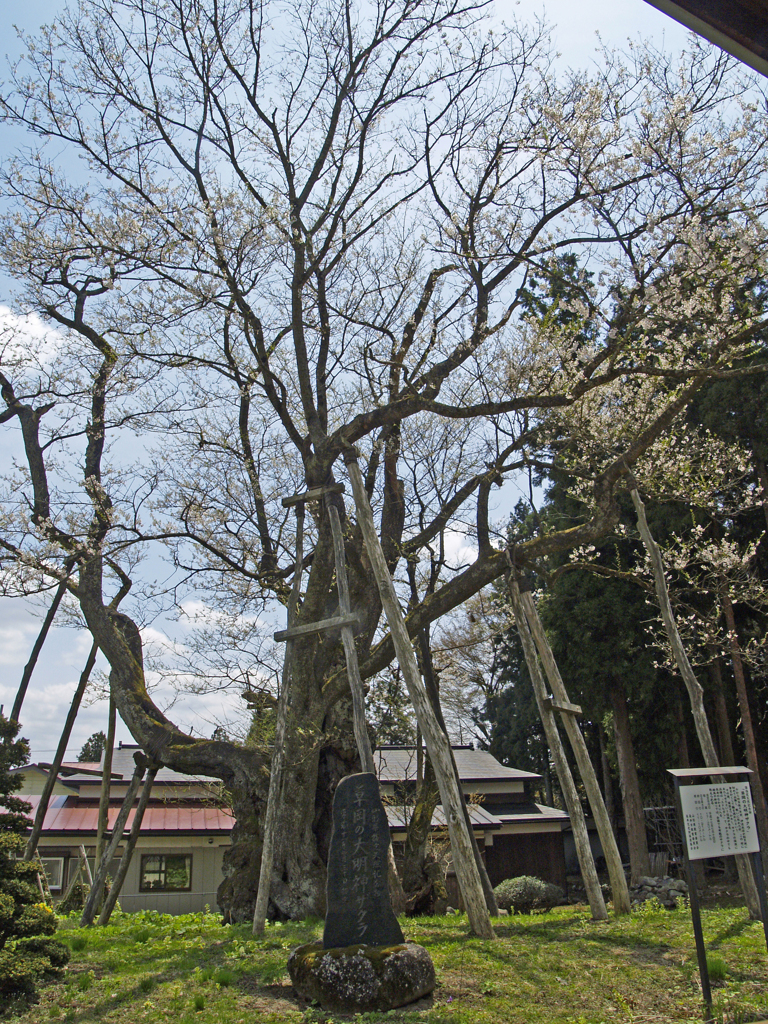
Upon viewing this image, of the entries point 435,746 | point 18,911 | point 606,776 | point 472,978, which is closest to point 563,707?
point 435,746

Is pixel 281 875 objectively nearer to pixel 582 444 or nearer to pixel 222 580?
pixel 222 580

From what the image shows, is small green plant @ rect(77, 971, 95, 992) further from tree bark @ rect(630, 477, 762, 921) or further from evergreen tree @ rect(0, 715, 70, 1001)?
tree bark @ rect(630, 477, 762, 921)

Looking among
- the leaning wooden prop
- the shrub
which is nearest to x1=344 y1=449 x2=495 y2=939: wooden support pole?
the leaning wooden prop

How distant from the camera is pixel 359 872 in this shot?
550 centimetres

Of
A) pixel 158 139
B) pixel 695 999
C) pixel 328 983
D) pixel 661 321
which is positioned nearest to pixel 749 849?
pixel 695 999

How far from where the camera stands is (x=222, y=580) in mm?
12680

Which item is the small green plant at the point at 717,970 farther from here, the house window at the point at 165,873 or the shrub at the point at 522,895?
the house window at the point at 165,873

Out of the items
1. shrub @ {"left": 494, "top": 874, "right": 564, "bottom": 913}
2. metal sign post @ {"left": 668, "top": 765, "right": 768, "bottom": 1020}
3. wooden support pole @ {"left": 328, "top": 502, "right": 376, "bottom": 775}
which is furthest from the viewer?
shrub @ {"left": 494, "top": 874, "right": 564, "bottom": 913}

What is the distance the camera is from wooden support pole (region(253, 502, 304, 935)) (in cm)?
776

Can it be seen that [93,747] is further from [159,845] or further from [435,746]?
[435,746]

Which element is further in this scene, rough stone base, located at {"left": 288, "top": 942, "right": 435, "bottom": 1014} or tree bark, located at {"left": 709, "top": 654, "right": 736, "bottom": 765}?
tree bark, located at {"left": 709, "top": 654, "right": 736, "bottom": 765}

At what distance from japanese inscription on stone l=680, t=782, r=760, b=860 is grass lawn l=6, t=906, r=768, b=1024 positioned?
33.7 inches

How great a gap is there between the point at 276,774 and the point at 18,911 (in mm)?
3905

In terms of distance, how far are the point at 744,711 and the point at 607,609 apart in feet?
12.8
